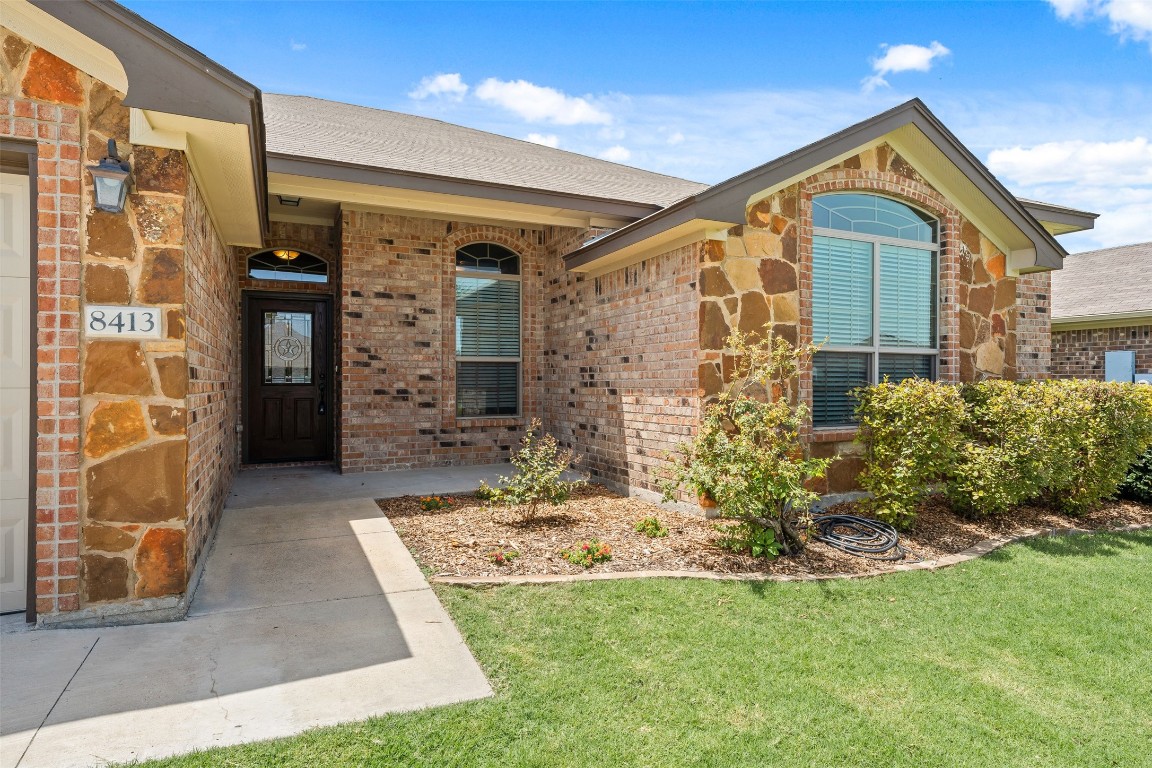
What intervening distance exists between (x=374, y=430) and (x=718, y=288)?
4.52 m

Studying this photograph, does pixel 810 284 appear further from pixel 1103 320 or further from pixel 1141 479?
pixel 1103 320

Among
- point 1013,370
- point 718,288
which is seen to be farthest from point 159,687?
point 1013,370

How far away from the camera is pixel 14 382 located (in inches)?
131

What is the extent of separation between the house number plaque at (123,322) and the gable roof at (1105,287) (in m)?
14.3

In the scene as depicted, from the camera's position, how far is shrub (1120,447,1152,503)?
22.5 feet

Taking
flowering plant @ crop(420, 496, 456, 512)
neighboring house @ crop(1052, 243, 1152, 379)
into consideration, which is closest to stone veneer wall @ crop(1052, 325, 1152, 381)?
neighboring house @ crop(1052, 243, 1152, 379)

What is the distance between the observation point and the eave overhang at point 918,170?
17.6 feet

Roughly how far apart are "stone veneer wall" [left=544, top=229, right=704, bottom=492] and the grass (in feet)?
7.39

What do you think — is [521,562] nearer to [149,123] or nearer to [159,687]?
[159,687]

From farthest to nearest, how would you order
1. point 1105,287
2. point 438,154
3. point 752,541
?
point 1105,287, point 438,154, point 752,541

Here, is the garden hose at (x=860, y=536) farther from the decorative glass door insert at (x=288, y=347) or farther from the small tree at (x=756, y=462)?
the decorative glass door insert at (x=288, y=347)

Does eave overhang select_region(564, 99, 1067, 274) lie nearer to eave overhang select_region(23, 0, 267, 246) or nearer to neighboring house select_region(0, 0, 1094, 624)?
neighboring house select_region(0, 0, 1094, 624)

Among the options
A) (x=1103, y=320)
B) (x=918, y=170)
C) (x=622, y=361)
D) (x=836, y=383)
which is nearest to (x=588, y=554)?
(x=622, y=361)

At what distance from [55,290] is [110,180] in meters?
0.63
